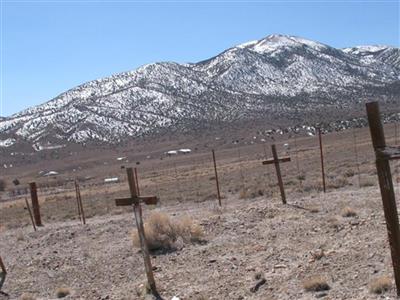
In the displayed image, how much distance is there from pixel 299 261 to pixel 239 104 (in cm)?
17725

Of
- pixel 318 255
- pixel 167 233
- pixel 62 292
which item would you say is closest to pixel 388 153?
pixel 318 255

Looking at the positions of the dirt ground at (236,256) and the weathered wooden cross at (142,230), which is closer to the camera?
the dirt ground at (236,256)

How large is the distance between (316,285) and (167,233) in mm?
6730

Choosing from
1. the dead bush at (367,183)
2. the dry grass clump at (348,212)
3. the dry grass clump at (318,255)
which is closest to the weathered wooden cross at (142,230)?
→ the dry grass clump at (318,255)

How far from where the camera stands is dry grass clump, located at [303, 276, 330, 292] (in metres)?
10.4

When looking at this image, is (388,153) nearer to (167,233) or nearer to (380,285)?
(380,285)

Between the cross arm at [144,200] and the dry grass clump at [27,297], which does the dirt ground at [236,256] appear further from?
the cross arm at [144,200]

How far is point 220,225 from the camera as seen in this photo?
17.8 metres

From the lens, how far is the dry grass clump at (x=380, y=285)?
9500 mm

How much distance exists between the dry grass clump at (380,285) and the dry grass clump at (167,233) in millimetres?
7217

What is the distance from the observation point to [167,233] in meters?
16.6

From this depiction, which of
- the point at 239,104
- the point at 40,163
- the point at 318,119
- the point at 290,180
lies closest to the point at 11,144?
the point at 40,163

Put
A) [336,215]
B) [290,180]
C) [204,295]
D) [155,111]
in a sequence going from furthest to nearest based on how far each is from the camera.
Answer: [155,111] < [290,180] < [336,215] < [204,295]

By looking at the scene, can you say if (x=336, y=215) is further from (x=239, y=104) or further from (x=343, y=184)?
(x=239, y=104)
